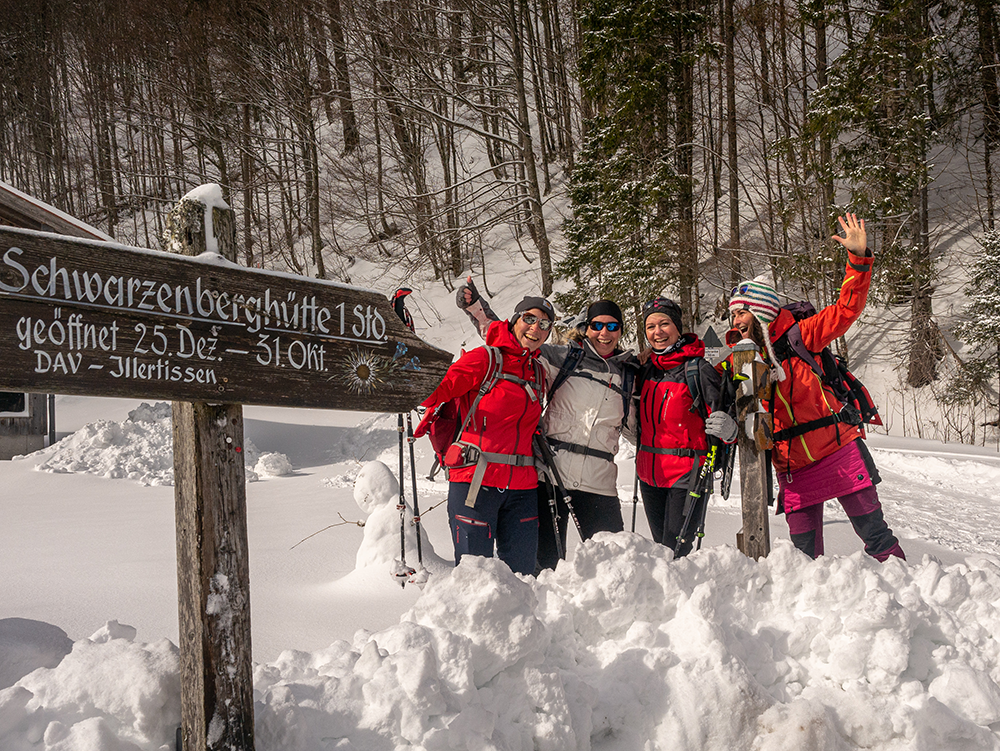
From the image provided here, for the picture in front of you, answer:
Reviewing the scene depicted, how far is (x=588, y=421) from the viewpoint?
353 cm

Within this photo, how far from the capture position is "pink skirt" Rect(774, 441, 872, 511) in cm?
340

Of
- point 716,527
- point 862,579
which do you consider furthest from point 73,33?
point 862,579

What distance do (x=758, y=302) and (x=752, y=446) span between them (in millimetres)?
768

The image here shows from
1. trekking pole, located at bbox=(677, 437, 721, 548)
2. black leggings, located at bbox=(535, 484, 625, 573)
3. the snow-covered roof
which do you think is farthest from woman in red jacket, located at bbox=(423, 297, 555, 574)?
the snow-covered roof

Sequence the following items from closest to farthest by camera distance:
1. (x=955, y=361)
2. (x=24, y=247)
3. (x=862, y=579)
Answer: (x=24, y=247) → (x=862, y=579) → (x=955, y=361)

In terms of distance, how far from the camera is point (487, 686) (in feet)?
7.22

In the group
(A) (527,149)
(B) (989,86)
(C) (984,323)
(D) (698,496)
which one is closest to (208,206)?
(D) (698,496)

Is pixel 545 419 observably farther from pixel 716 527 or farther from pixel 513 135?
pixel 513 135

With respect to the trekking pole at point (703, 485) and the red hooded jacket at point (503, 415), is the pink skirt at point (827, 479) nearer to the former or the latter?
the trekking pole at point (703, 485)

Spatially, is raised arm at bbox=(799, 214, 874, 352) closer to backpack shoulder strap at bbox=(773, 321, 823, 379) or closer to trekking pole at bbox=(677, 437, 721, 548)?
backpack shoulder strap at bbox=(773, 321, 823, 379)

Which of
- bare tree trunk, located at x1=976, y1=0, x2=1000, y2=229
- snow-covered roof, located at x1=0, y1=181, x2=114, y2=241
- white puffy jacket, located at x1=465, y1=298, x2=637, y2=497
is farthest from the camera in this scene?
bare tree trunk, located at x1=976, y1=0, x2=1000, y2=229

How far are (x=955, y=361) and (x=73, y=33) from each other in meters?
30.0

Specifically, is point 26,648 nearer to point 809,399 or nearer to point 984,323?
point 809,399

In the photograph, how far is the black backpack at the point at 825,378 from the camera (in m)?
3.50
